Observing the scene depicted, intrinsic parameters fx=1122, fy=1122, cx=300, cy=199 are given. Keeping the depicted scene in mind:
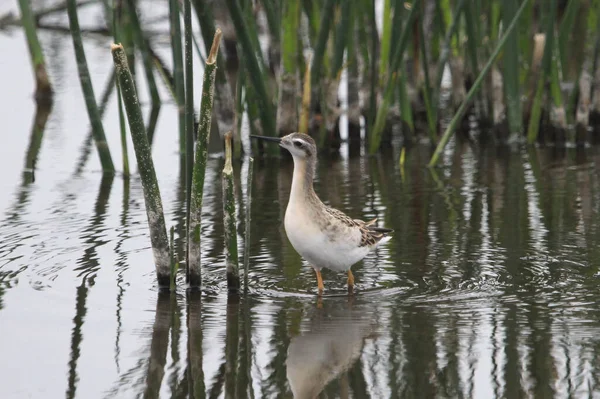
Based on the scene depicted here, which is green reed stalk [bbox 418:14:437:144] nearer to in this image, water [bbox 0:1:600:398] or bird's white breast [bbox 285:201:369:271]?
water [bbox 0:1:600:398]

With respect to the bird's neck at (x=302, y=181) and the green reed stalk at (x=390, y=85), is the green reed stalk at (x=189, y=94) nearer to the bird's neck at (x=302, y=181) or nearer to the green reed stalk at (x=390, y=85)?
the bird's neck at (x=302, y=181)

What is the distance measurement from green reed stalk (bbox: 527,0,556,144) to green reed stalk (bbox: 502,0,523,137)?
17 cm

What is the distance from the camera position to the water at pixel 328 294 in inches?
223

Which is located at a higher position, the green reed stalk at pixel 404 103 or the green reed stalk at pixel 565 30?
the green reed stalk at pixel 565 30

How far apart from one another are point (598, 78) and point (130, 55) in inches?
206

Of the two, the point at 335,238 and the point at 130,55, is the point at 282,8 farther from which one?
the point at 335,238

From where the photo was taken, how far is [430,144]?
1260 cm

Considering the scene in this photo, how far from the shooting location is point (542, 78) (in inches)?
440

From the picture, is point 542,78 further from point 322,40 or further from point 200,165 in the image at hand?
point 200,165

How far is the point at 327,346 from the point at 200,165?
1330 millimetres

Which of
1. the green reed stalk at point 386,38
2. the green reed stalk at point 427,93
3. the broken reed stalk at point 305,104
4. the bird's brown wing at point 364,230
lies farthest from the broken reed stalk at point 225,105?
the bird's brown wing at point 364,230

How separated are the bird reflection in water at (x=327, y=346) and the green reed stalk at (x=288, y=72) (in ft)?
14.5

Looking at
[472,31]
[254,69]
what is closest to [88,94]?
[254,69]

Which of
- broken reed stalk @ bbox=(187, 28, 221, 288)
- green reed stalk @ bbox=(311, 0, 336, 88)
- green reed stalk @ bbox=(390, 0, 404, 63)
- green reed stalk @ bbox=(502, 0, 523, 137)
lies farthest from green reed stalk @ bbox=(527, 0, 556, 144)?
broken reed stalk @ bbox=(187, 28, 221, 288)
